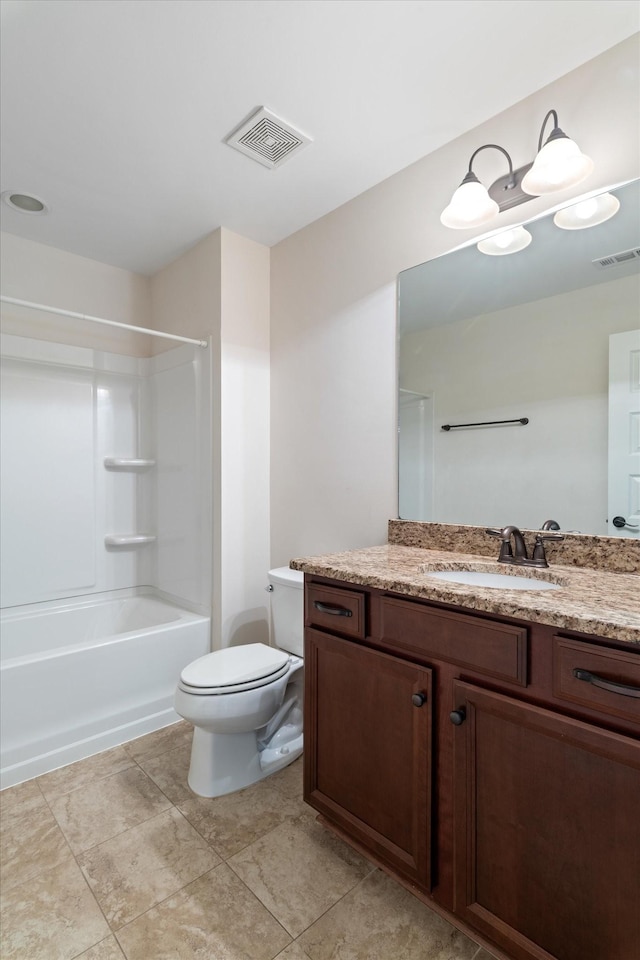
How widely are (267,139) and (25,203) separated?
4.07 ft

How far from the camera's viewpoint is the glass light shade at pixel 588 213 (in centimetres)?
139

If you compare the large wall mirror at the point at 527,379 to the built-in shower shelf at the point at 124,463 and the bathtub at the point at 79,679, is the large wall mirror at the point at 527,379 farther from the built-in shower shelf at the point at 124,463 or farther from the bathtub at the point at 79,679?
the built-in shower shelf at the point at 124,463

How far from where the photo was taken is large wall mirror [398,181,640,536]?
1.39m

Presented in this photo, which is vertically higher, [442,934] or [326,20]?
[326,20]

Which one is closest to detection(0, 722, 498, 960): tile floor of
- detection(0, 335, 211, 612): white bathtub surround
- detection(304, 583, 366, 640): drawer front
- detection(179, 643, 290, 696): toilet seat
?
detection(179, 643, 290, 696): toilet seat

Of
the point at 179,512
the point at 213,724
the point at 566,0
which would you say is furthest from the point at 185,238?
the point at 213,724

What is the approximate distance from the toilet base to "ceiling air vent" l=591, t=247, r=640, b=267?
203cm

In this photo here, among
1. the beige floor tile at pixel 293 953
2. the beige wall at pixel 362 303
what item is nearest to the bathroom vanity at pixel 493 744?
the beige floor tile at pixel 293 953

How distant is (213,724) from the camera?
5.39 ft

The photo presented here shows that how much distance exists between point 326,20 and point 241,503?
6.08 ft

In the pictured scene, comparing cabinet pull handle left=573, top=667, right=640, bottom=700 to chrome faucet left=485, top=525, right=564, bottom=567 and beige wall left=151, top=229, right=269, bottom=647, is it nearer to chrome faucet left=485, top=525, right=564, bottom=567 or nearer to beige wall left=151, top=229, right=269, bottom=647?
chrome faucet left=485, top=525, right=564, bottom=567

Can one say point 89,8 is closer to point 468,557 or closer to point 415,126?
point 415,126

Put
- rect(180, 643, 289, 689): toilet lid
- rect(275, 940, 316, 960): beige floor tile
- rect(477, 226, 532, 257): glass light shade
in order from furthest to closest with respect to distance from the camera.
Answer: rect(180, 643, 289, 689): toilet lid → rect(477, 226, 532, 257): glass light shade → rect(275, 940, 316, 960): beige floor tile

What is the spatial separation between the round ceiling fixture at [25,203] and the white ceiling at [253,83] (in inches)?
1.9
